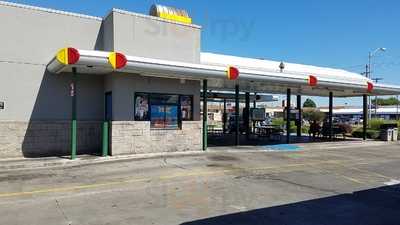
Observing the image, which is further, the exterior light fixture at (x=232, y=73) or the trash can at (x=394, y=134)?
the trash can at (x=394, y=134)

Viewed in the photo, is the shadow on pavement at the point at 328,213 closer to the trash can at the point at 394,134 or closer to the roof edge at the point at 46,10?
the roof edge at the point at 46,10

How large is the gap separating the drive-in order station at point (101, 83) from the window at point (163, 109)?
0.04m

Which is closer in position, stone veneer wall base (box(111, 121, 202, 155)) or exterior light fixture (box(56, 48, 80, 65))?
exterior light fixture (box(56, 48, 80, 65))

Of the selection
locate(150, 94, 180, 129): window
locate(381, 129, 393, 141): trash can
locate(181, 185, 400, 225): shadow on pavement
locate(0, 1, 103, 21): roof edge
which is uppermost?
locate(0, 1, 103, 21): roof edge

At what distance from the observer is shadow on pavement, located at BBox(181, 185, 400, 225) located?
7.05 meters

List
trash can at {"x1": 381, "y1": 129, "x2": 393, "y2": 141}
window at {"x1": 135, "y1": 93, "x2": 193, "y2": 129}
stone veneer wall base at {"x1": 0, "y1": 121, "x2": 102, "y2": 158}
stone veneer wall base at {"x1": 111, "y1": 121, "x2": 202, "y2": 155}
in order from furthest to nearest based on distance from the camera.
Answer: trash can at {"x1": 381, "y1": 129, "x2": 393, "y2": 141} → window at {"x1": 135, "y1": 93, "x2": 193, "y2": 129} → stone veneer wall base at {"x1": 111, "y1": 121, "x2": 202, "y2": 155} → stone veneer wall base at {"x1": 0, "y1": 121, "x2": 102, "y2": 158}

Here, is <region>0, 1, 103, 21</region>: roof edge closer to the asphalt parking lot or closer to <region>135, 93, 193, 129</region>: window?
<region>135, 93, 193, 129</region>: window

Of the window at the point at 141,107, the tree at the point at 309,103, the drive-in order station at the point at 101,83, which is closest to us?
the drive-in order station at the point at 101,83

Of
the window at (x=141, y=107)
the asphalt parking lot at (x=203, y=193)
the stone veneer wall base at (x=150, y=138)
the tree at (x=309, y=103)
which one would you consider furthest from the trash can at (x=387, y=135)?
the tree at (x=309, y=103)

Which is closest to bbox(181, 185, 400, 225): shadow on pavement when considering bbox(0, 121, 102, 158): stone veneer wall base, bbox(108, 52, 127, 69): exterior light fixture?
bbox(108, 52, 127, 69): exterior light fixture

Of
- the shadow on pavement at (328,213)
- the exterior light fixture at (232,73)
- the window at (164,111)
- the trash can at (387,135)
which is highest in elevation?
the exterior light fixture at (232,73)

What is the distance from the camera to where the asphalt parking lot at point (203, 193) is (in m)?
7.28

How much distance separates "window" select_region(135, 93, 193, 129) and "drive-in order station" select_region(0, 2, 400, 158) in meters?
0.04

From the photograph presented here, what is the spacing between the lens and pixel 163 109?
16.9 meters
